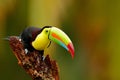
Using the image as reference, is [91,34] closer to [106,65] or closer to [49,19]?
[106,65]

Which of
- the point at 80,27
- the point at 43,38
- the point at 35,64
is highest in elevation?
the point at 43,38

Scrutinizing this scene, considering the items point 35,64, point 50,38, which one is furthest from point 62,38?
point 35,64

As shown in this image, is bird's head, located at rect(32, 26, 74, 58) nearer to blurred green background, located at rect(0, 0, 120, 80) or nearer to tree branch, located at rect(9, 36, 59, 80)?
tree branch, located at rect(9, 36, 59, 80)

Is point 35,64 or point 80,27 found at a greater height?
point 35,64

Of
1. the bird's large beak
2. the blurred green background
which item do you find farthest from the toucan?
the blurred green background

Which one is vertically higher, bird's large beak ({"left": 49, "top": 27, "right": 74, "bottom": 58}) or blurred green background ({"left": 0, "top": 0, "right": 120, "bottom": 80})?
bird's large beak ({"left": 49, "top": 27, "right": 74, "bottom": 58})

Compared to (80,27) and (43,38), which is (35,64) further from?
(80,27)

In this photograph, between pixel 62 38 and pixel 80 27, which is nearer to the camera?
pixel 62 38

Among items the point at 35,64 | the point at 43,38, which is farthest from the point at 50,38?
the point at 35,64
